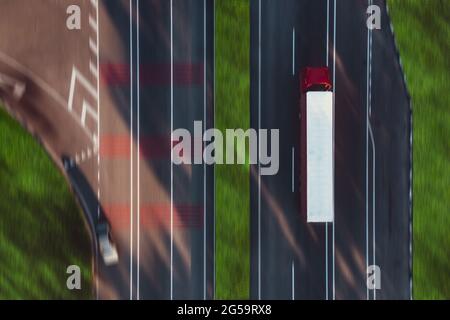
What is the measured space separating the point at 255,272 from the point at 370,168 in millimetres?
7940

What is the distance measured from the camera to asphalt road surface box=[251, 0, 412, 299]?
2242 centimetres

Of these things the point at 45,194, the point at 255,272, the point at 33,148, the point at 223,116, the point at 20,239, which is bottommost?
the point at 255,272

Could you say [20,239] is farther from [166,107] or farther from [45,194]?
[166,107]

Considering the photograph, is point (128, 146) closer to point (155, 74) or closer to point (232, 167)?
point (155, 74)

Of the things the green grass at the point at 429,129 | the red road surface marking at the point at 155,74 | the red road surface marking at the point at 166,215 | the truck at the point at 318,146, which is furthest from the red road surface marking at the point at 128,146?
the green grass at the point at 429,129

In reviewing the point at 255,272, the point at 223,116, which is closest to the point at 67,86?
the point at 223,116

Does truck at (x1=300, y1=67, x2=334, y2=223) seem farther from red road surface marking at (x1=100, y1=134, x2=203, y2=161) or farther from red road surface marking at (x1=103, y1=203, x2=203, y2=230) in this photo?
red road surface marking at (x1=100, y1=134, x2=203, y2=161)

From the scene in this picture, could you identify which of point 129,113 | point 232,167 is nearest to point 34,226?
point 129,113

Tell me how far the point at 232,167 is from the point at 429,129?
1025 cm

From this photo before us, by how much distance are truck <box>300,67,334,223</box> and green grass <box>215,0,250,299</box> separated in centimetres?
306

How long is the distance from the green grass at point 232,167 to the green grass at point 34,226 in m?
6.94

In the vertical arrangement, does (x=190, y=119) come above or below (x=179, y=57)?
below

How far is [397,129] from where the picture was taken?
2266 centimetres

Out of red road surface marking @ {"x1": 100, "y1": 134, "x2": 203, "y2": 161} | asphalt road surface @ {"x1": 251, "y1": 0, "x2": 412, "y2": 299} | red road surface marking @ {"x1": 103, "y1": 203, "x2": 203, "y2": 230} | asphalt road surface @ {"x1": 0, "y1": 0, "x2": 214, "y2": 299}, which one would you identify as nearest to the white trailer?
asphalt road surface @ {"x1": 251, "y1": 0, "x2": 412, "y2": 299}
